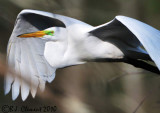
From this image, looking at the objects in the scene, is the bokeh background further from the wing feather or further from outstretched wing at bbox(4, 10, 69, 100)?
the wing feather

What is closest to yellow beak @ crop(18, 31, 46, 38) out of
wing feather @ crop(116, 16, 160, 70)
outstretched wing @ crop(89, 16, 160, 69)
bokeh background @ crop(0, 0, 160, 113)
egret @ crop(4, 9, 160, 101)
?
egret @ crop(4, 9, 160, 101)

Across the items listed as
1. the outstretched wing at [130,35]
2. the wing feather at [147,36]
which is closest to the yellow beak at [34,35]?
the outstretched wing at [130,35]

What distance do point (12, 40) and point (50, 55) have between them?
30 centimetres

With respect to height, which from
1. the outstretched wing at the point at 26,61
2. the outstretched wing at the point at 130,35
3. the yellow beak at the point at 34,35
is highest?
the outstretched wing at the point at 130,35

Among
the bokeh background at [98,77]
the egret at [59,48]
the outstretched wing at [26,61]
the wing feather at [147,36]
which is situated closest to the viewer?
the wing feather at [147,36]

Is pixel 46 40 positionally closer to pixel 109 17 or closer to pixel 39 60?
pixel 39 60

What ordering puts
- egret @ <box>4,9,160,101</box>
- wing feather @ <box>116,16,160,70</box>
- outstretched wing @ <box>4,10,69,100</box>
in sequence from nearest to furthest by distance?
wing feather @ <box>116,16,160,70</box>, egret @ <box>4,9,160,101</box>, outstretched wing @ <box>4,10,69,100</box>

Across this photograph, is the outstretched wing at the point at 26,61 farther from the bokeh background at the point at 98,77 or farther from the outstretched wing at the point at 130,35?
the outstretched wing at the point at 130,35

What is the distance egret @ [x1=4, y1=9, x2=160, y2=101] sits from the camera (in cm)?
221

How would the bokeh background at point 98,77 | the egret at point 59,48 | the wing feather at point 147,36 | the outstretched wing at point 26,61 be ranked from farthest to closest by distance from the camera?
the outstretched wing at point 26,61 < the egret at point 59,48 < the bokeh background at point 98,77 < the wing feather at point 147,36

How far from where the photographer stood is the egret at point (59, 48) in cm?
221

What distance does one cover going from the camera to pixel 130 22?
5.65 ft

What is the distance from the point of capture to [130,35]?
7.12 feet

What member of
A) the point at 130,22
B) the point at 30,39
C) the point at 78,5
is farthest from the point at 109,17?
the point at 130,22
